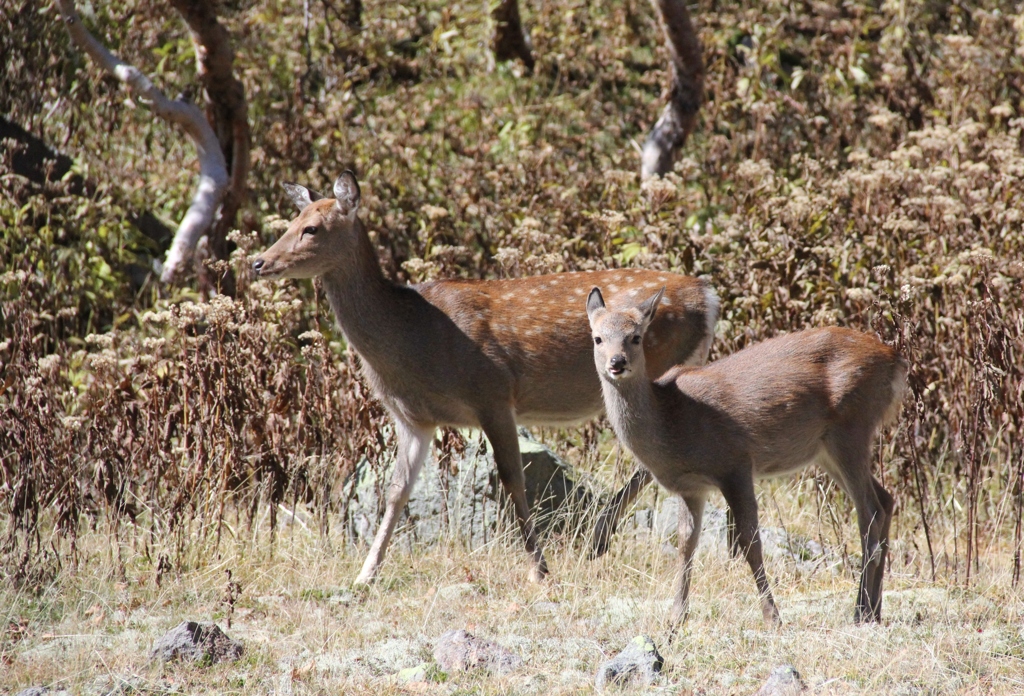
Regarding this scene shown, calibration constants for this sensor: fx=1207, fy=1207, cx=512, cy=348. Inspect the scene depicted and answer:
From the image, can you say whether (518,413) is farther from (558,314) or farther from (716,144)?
(716,144)

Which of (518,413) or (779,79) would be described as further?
(779,79)

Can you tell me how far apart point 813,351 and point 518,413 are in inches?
78.2

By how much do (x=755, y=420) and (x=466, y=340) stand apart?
6.51ft

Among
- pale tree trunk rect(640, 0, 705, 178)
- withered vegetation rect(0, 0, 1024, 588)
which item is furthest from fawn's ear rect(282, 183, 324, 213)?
pale tree trunk rect(640, 0, 705, 178)

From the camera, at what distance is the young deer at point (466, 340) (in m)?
7.32

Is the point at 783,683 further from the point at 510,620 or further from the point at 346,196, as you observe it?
the point at 346,196

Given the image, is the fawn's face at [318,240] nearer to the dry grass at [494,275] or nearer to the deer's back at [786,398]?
the dry grass at [494,275]

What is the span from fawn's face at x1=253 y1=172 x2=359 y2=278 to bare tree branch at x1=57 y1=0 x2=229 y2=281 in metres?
3.81

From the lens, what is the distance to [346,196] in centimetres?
746

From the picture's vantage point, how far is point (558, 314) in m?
7.63

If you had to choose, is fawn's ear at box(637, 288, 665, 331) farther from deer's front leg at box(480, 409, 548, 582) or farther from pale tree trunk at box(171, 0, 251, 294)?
pale tree trunk at box(171, 0, 251, 294)

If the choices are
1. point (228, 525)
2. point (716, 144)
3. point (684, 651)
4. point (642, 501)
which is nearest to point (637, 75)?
point (716, 144)

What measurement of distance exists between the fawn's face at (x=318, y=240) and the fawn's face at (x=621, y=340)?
6.17 feet

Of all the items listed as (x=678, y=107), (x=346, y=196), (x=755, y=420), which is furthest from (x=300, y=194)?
(x=678, y=107)
